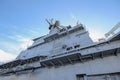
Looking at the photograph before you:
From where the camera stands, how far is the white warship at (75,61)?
10586 mm

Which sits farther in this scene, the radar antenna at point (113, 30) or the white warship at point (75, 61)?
the radar antenna at point (113, 30)

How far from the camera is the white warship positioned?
10.6 m

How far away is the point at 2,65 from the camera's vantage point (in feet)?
67.8

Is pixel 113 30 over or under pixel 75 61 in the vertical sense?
over

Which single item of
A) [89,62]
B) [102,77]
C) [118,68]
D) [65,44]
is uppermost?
[65,44]

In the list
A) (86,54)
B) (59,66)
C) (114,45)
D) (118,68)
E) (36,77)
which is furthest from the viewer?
(36,77)

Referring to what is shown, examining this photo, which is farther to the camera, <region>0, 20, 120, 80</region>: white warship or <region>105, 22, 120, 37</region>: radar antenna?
<region>105, 22, 120, 37</region>: radar antenna

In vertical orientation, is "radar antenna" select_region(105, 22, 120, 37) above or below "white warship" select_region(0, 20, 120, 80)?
above

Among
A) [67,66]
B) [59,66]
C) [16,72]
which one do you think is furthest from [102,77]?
[16,72]

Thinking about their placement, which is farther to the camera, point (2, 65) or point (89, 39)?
point (2, 65)

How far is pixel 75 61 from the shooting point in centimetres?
1260

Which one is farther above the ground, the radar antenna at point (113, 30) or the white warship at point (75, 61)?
the radar antenna at point (113, 30)

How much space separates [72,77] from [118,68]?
465cm

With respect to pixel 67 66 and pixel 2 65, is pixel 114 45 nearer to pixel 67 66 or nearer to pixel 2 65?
pixel 67 66
